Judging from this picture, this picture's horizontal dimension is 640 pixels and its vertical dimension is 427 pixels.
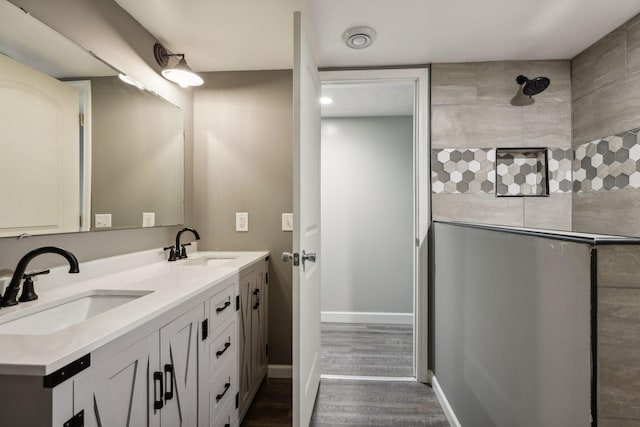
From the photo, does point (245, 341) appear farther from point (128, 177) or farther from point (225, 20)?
point (225, 20)

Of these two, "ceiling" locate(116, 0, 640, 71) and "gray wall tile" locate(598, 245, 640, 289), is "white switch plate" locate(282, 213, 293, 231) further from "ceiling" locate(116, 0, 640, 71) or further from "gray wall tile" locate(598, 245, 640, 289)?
"gray wall tile" locate(598, 245, 640, 289)

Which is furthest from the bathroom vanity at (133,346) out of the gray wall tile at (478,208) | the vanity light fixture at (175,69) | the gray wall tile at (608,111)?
the gray wall tile at (608,111)

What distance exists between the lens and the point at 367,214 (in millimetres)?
3596

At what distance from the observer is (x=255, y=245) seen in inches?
97.8

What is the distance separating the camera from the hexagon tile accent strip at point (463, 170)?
2322 millimetres

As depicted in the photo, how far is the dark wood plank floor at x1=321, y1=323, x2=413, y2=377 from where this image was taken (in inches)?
100

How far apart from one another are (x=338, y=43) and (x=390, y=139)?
162cm

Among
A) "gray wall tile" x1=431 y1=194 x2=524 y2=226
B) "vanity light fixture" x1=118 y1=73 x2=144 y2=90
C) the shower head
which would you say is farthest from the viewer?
"gray wall tile" x1=431 y1=194 x2=524 y2=226

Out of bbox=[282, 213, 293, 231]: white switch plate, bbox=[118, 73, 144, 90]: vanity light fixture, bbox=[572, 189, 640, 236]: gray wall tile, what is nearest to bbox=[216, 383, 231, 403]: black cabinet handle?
bbox=[282, 213, 293, 231]: white switch plate

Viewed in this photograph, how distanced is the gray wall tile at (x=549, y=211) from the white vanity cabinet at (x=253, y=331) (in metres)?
1.85

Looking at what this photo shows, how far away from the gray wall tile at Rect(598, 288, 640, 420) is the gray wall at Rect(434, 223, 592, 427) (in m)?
0.03

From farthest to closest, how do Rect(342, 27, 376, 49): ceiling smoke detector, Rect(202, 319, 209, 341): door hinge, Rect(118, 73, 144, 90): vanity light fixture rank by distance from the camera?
1. Rect(342, 27, 376, 49): ceiling smoke detector
2. Rect(118, 73, 144, 90): vanity light fixture
3. Rect(202, 319, 209, 341): door hinge

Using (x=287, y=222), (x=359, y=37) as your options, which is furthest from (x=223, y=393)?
(x=359, y=37)

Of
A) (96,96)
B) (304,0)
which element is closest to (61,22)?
(96,96)
